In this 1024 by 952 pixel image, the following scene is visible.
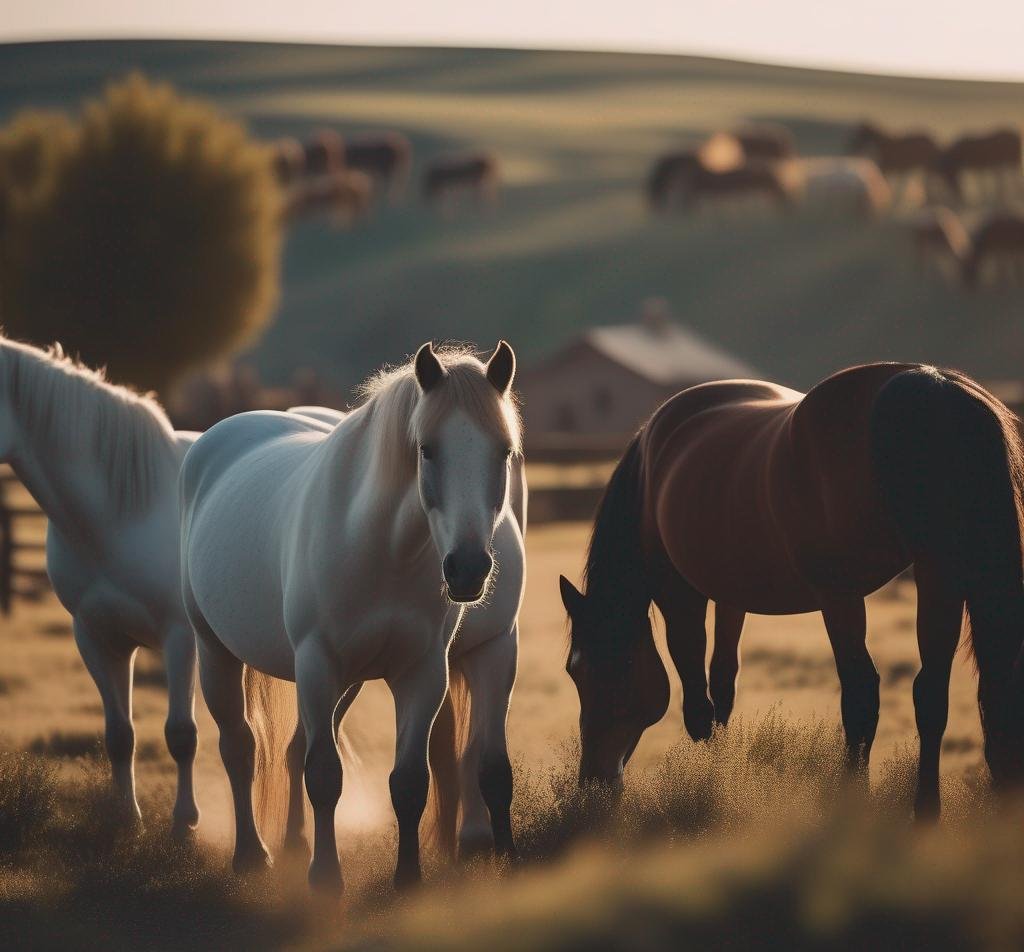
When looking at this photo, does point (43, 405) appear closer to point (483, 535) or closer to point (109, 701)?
point (109, 701)

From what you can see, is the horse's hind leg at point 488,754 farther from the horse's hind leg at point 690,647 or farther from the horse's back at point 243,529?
the horse's hind leg at point 690,647

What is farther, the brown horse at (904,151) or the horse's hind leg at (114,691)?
the brown horse at (904,151)

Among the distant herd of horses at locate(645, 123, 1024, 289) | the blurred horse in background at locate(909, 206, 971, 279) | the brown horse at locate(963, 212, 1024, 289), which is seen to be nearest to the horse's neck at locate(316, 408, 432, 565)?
the brown horse at locate(963, 212, 1024, 289)

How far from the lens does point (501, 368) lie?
5031 millimetres

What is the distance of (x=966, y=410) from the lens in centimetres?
526

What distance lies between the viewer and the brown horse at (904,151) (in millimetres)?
78250

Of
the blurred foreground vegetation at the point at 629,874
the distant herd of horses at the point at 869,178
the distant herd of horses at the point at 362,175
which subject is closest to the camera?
the blurred foreground vegetation at the point at 629,874

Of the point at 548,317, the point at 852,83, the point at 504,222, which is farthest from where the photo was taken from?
the point at 852,83

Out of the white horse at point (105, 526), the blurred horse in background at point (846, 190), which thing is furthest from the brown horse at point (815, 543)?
the blurred horse in background at point (846, 190)

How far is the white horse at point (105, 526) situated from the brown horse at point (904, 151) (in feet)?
247

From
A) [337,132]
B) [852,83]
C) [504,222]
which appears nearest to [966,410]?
[504,222]

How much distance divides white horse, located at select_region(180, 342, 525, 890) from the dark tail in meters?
0.37

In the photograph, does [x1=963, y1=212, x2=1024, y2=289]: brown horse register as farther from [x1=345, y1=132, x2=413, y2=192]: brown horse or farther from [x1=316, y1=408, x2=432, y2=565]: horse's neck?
[x1=316, y1=408, x2=432, y2=565]: horse's neck

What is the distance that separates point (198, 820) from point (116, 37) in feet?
390
